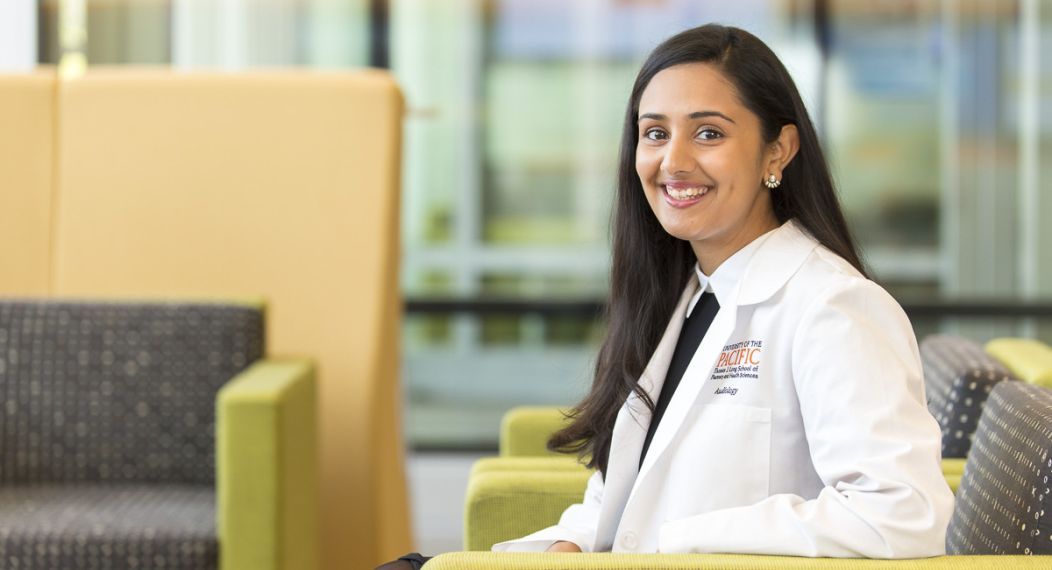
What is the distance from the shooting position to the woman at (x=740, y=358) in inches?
58.3

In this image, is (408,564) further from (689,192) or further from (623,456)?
(689,192)

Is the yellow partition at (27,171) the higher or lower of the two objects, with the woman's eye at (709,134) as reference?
lower

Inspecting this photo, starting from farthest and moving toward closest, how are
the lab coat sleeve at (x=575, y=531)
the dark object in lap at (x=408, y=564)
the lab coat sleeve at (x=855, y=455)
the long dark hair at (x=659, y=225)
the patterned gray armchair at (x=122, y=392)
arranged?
the patterned gray armchair at (x=122, y=392)
the lab coat sleeve at (x=575, y=531)
the long dark hair at (x=659, y=225)
the dark object in lap at (x=408, y=564)
the lab coat sleeve at (x=855, y=455)

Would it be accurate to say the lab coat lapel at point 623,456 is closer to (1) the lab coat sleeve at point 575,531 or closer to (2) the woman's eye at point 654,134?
(1) the lab coat sleeve at point 575,531

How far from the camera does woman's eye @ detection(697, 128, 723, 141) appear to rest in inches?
70.1

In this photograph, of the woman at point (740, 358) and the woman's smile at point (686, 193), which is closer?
the woman at point (740, 358)

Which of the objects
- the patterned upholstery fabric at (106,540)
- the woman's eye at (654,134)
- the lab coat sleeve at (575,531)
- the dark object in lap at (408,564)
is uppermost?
the woman's eye at (654,134)

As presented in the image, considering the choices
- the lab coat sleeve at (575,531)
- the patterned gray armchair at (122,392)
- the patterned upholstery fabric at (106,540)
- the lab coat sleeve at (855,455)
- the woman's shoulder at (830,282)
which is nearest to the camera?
the lab coat sleeve at (855,455)

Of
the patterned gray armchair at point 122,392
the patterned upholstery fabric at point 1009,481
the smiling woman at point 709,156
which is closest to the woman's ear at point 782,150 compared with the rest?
the smiling woman at point 709,156

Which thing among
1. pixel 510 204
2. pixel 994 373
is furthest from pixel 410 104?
pixel 994 373

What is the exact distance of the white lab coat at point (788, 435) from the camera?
1464 millimetres

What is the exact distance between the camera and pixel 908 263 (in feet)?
16.2

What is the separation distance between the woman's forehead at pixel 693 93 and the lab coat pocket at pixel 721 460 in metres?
0.39

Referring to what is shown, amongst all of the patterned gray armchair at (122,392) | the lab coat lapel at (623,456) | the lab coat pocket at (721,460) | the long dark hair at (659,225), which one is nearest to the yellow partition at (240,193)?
Result: the patterned gray armchair at (122,392)
